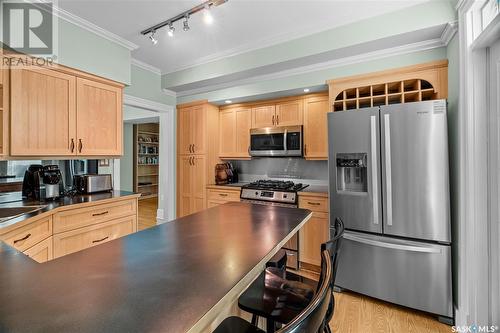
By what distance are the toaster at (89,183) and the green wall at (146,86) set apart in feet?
4.13

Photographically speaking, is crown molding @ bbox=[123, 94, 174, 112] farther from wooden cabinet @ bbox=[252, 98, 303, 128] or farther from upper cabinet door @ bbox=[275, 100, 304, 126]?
upper cabinet door @ bbox=[275, 100, 304, 126]

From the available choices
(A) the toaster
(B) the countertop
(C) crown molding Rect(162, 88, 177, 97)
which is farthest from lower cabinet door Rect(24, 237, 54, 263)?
(C) crown molding Rect(162, 88, 177, 97)

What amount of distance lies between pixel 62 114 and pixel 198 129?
5.74 feet

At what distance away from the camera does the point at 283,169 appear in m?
3.71

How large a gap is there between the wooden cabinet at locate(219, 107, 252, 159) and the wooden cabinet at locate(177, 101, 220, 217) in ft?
0.34

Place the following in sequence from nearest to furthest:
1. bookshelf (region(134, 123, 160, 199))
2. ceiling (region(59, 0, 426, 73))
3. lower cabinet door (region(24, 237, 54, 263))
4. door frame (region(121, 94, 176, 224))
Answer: lower cabinet door (region(24, 237, 54, 263)) < ceiling (region(59, 0, 426, 73)) < door frame (region(121, 94, 176, 224)) < bookshelf (region(134, 123, 160, 199))

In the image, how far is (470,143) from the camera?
170 centimetres

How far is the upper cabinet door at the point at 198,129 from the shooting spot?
12.1 feet

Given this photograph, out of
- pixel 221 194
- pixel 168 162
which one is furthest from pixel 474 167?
pixel 168 162

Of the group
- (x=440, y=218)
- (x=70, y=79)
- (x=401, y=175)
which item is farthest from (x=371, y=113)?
(x=70, y=79)

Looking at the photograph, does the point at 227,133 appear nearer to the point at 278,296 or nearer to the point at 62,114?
the point at 62,114

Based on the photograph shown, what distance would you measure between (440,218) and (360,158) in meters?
0.81

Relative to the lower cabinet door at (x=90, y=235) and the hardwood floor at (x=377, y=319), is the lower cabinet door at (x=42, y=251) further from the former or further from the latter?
the hardwood floor at (x=377, y=319)

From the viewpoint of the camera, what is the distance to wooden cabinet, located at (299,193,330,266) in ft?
9.04
